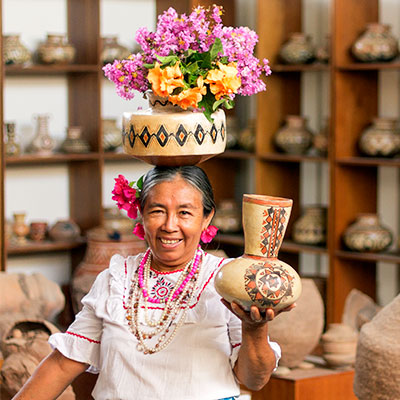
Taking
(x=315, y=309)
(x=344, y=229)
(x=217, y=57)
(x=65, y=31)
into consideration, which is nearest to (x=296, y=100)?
(x=344, y=229)

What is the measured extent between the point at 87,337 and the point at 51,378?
13 cm

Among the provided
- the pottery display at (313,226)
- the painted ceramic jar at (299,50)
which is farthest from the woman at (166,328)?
the painted ceramic jar at (299,50)

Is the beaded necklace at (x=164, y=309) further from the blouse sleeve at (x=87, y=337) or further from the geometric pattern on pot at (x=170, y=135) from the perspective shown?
the geometric pattern on pot at (x=170, y=135)

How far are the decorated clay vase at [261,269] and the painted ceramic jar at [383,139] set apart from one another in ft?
9.61

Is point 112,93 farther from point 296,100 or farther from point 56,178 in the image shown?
point 296,100

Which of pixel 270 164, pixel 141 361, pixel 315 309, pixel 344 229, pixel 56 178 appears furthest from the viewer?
pixel 56 178

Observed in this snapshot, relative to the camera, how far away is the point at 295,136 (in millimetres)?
5207

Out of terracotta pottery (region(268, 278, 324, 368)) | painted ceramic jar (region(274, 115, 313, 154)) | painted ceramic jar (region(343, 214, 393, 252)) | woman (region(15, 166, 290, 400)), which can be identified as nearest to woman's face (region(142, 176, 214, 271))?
woman (region(15, 166, 290, 400))

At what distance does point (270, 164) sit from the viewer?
5449 millimetres

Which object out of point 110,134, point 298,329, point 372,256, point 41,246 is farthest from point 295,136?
point 298,329

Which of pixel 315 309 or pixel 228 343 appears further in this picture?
pixel 315 309

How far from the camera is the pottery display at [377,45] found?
4.75 metres

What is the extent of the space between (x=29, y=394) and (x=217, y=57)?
90 cm

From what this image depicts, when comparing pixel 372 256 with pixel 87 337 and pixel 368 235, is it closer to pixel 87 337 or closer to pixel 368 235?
pixel 368 235
